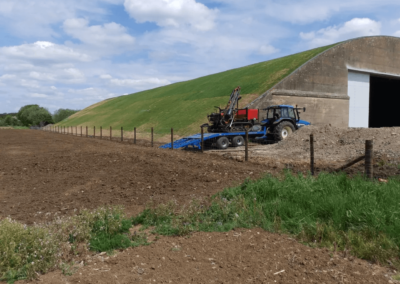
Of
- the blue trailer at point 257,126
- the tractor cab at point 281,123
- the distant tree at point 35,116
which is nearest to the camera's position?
the blue trailer at point 257,126

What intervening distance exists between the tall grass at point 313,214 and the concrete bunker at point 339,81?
23911 millimetres

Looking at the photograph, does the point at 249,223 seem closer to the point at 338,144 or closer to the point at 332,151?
the point at 332,151

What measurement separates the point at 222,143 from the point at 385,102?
35.7 m

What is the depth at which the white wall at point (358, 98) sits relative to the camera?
34.2m

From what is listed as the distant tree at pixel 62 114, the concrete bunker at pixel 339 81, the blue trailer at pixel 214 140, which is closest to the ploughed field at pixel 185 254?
the blue trailer at pixel 214 140

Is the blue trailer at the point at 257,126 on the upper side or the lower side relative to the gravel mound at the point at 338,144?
upper

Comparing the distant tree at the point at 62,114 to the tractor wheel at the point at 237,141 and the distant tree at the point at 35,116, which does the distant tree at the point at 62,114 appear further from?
the tractor wheel at the point at 237,141

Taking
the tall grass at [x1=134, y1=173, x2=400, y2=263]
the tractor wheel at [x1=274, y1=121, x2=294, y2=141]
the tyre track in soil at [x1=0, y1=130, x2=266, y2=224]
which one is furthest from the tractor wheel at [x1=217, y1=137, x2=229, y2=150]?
the tall grass at [x1=134, y1=173, x2=400, y2=263]

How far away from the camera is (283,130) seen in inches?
851

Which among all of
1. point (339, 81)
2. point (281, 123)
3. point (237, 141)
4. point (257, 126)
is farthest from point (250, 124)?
point (339, 81)

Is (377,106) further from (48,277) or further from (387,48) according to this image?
(48,277)

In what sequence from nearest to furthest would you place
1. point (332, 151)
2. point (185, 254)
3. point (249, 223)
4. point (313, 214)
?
point (185, 254) < point (249, 223) < point (313, 214) < point (332, 151)

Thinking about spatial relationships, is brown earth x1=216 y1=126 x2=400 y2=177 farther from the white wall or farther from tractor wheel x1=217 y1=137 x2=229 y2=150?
the white wall

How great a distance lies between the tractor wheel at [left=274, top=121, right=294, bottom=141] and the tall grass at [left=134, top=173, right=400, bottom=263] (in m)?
14.2
